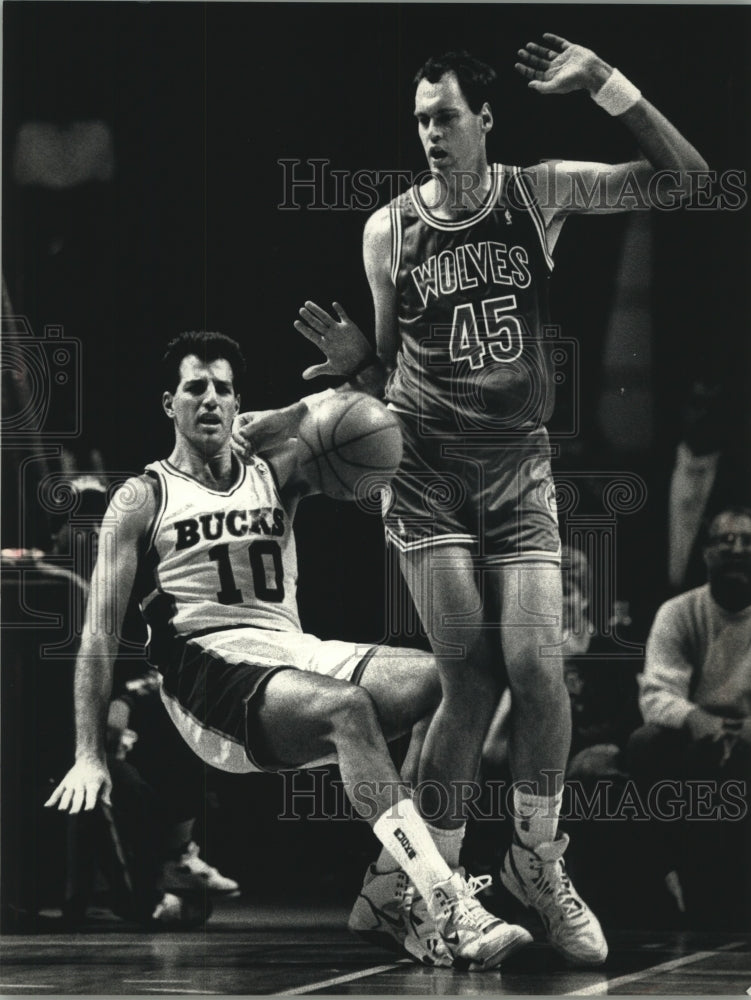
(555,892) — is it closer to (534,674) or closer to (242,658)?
(534,674)

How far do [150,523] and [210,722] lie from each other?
761 millimetres

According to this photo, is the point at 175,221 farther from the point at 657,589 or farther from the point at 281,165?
the point at 657,589

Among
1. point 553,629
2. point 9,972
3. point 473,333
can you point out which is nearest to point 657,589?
point 553,629

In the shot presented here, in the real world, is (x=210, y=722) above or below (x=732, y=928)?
above

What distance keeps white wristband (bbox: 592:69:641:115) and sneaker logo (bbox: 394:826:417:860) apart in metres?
2.75

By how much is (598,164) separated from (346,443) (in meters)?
1.40

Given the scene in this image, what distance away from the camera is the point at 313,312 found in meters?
4.44

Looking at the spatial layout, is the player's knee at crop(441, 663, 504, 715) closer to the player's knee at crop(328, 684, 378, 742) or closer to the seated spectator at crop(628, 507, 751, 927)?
the player's knee at crop(328, 684, 378, 742)

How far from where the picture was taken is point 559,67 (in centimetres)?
447

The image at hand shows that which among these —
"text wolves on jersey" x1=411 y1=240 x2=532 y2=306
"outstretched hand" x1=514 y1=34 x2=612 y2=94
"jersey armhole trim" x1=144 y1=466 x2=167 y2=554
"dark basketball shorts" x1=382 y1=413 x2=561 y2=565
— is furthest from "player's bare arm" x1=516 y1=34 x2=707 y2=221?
"jersey armhole trim" x1=144 y1=466 x2=167 y2=554

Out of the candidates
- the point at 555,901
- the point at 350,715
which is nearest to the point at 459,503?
the point at 350,715

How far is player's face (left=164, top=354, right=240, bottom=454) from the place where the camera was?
4445mm

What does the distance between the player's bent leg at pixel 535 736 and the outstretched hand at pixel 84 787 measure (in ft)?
4.90

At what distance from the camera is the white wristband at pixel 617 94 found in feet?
14.6
